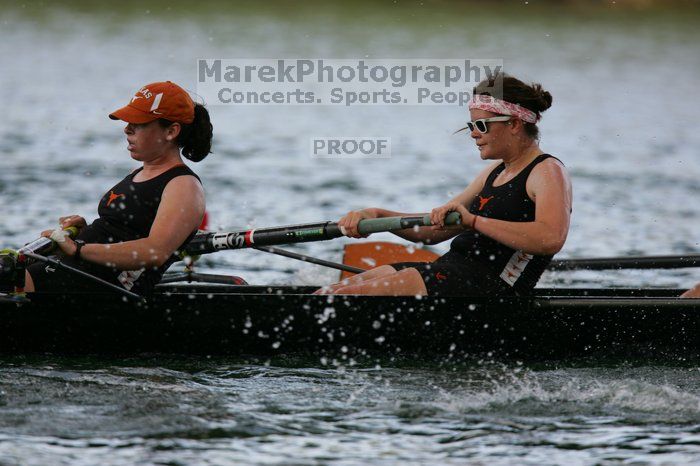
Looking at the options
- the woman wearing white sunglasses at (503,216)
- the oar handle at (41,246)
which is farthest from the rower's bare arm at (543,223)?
the oar handle at (41,246)

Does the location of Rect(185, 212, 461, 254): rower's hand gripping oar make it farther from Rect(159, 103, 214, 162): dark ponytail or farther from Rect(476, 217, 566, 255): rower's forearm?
Rect(159, 103, 214, 162): dark ponytail

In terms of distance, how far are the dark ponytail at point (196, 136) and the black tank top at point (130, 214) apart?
0.16 meters

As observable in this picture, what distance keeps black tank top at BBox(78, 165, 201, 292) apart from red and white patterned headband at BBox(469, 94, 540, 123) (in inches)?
70.1

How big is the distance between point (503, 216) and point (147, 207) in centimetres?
212

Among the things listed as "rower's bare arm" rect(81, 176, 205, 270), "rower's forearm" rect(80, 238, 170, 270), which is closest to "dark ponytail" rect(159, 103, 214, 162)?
"rower's bare arm" rect(81, 176, 205, 270)

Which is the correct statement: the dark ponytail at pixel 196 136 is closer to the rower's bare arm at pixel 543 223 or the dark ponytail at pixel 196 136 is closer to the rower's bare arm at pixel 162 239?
the rower's bare arm at pixel 162 239

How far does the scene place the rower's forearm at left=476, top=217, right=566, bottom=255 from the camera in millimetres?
6789

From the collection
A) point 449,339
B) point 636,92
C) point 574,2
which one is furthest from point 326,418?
point 574,2

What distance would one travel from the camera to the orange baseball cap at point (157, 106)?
23.3 feet

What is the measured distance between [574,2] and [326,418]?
51.9 meters

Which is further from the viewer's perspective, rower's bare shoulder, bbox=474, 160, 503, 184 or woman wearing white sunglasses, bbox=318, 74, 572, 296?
rower's bare shoulder, bbox=474, 160, 503, 184

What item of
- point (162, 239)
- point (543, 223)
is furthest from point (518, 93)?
point (162, 239)

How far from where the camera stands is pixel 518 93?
23.4 feet

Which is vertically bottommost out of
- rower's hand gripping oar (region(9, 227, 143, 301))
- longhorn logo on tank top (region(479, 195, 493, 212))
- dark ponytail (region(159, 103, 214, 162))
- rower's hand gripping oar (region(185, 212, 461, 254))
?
rower's hand gripping oar (region(9, 227, 143, 301))
